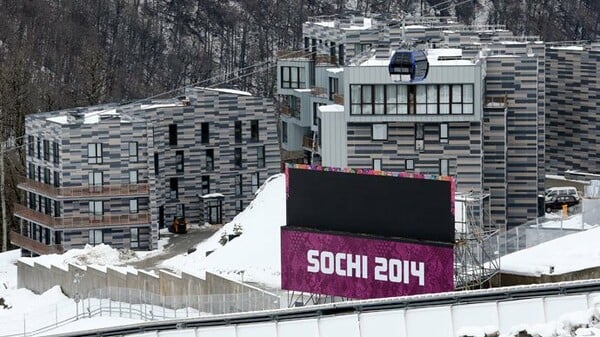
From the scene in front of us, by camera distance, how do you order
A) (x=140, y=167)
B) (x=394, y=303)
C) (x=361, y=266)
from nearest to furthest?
(x=394, y=303) → (x=361, y=266) → (x=140, y=167)

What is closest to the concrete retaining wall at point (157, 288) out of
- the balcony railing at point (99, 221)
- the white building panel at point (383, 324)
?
the balcony railing at point (99, 221)

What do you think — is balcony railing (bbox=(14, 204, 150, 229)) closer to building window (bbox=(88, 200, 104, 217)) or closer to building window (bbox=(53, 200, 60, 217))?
building window (bbox=(88, 200, 104, 217))

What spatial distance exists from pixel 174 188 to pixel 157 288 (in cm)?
2867

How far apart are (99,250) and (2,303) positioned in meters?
9.82

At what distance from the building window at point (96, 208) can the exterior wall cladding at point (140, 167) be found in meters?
0.06

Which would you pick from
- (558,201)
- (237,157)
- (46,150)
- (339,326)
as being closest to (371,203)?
(339,326)

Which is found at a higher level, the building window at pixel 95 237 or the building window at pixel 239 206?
the building window at pixel 239 206

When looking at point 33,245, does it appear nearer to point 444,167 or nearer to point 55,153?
point 55,153

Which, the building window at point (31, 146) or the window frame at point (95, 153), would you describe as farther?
the building window at point (31, 146)

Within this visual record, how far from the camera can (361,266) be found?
73688 mm

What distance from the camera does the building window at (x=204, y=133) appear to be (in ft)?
389

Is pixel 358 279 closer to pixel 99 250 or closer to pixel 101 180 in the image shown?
pixel 99 250

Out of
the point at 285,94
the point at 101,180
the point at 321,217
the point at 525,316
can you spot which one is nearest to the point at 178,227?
the point at 101,180

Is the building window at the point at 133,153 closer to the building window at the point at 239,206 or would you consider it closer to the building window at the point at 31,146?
the building window at the point at 31,146
